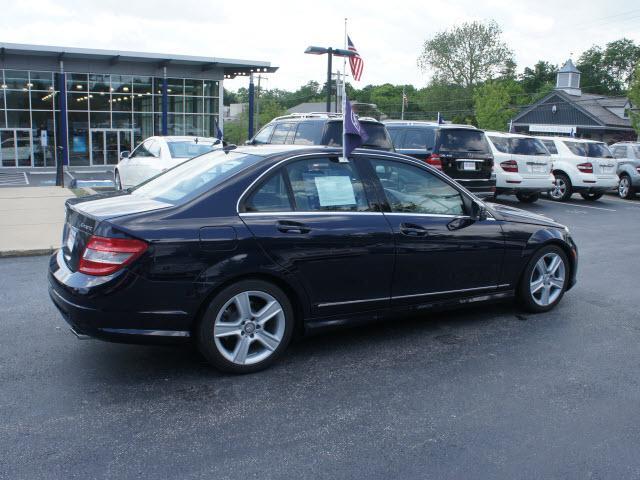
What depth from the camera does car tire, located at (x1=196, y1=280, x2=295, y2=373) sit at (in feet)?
14.4

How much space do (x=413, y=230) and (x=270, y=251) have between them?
1.32 meters

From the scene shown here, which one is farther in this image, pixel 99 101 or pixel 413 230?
pixel 99 101

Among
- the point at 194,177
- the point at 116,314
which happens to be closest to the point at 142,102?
the point at 194,177

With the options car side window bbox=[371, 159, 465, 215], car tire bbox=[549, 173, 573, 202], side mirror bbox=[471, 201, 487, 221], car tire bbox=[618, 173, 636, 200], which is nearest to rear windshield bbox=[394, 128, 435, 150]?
car tire bbox=[549, 173, 573, 202]

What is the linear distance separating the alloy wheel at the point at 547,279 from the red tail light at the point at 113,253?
3.80 m

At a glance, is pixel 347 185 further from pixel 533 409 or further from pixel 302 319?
Answer: pixel 533 409

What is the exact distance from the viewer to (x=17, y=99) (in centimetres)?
3469

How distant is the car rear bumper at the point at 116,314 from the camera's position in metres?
4.16

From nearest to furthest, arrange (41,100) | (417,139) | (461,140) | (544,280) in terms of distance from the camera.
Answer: (544,280) → (461,140) → (417,139) → (41,100)

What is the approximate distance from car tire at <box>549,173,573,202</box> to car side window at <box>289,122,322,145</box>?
31.5 ft

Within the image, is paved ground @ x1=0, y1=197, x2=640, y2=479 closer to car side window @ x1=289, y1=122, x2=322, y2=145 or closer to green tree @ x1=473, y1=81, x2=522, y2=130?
car side window @ x1=289, y1=122, x2=322, y2=145

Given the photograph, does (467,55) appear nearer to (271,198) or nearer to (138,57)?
(138,57)

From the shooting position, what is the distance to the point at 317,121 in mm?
11508

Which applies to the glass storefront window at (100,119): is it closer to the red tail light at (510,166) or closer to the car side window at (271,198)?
the red tail light at (510,166)
